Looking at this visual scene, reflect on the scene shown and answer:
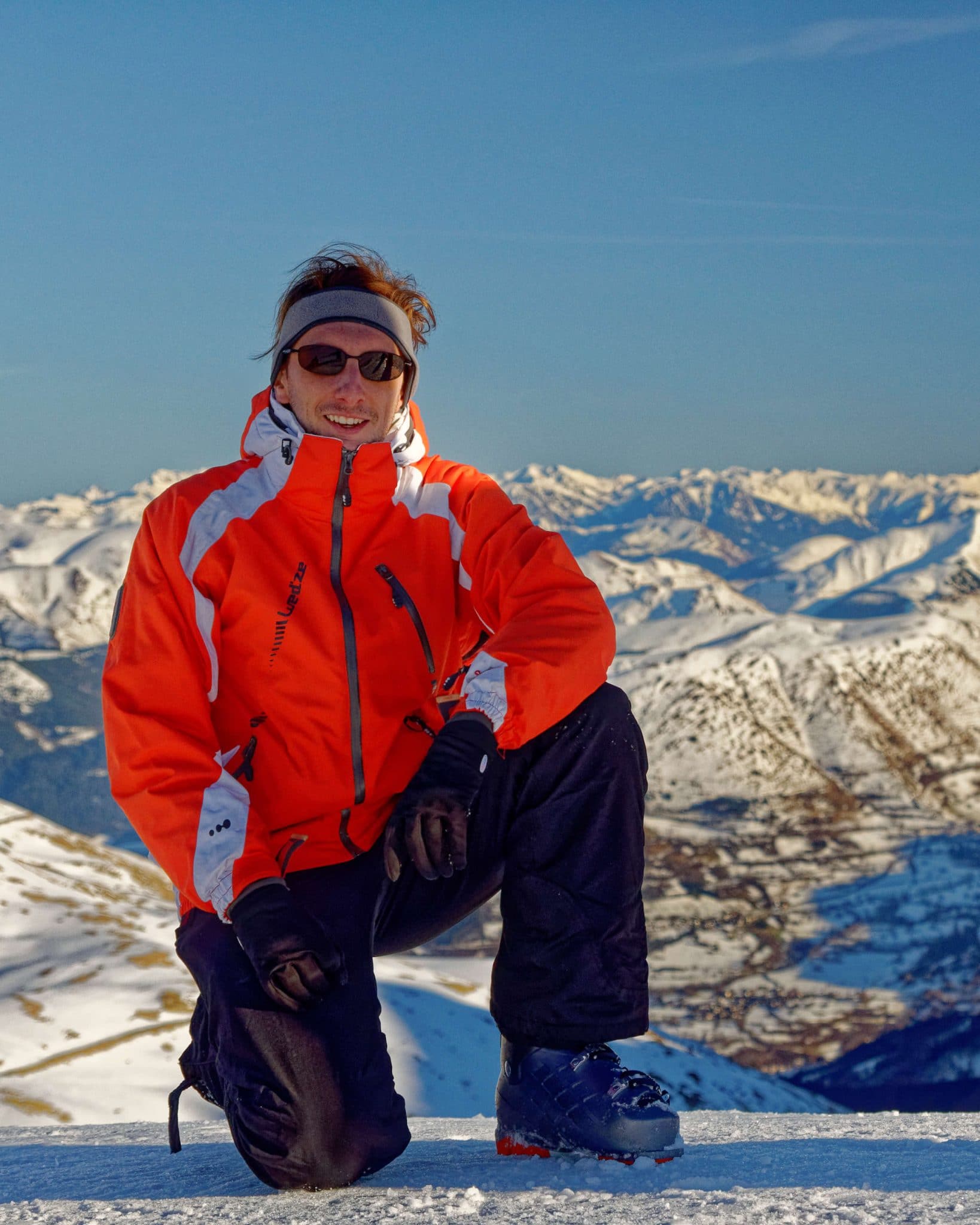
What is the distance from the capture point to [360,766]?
392 centimetres

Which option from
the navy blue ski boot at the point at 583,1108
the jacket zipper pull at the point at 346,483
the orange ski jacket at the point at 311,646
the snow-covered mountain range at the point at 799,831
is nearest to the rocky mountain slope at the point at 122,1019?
the navy blue ski boot at the point at 583,1108

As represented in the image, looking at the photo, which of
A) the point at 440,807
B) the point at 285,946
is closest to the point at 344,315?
the point at 440,807

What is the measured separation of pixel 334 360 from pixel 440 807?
180cm

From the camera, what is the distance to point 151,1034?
13.1m

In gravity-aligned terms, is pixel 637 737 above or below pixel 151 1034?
above

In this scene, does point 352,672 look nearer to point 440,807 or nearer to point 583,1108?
point 440,807

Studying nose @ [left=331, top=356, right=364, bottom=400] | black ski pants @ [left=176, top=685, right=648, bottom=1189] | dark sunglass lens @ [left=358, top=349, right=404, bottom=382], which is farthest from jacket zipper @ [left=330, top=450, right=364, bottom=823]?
dark sunglass lens @ [left=358, top=349, right=404, bottom=382]

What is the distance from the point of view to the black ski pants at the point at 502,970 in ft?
11.5

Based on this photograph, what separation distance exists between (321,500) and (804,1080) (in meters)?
119

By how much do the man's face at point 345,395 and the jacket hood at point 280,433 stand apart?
54mm

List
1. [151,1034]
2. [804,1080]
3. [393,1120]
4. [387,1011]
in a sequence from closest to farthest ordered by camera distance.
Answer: [393,1120], [151,1034], [387,1011], [804,1080]

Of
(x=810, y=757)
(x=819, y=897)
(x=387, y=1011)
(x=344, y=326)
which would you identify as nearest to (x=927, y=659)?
(x=810, y=757)

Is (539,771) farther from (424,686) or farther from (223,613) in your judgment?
(223,613)

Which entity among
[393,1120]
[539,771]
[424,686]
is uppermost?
[424,686]
